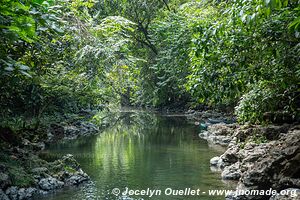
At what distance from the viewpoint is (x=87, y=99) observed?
15.6 metres

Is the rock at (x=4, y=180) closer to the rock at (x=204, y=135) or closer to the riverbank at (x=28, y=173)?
the riverbank at (x=28, y=173)

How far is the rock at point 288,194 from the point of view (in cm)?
677

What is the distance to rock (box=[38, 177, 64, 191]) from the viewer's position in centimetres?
926

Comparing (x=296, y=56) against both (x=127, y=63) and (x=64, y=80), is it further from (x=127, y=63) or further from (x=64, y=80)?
(x=64, y=80)

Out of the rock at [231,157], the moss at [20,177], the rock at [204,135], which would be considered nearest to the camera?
the moss at [20,177]

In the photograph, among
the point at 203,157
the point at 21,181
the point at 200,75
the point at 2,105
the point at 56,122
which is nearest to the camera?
the point at 200,75

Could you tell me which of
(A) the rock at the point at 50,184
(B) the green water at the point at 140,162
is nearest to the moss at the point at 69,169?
(B) the green water at the point at 140,162

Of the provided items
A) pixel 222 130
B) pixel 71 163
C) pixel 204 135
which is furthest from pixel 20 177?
pixel 204 135

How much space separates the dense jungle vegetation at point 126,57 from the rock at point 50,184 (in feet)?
8.92

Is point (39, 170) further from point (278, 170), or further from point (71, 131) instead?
point (71, 131)

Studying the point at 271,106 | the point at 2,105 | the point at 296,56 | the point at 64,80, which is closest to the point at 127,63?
the point at 64,80

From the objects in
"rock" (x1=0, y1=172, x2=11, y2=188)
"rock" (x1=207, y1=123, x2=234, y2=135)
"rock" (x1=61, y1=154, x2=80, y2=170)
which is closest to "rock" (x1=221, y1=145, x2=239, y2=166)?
"rock" (x1=61, y1=154, x2=80, y2=170)

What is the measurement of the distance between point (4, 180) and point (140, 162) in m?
5.13

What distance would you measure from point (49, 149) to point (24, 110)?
189 centimetres
